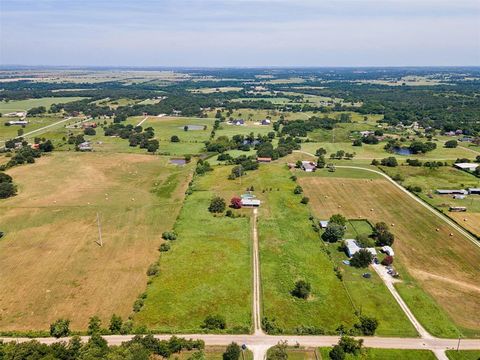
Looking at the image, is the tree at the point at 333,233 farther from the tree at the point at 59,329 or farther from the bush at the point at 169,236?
the tree at the point at 59,329

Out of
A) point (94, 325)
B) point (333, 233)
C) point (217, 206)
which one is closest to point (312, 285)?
point (333, 233)

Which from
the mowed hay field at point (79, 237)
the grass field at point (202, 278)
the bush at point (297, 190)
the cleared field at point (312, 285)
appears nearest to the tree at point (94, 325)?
the mowed hay field at point (79, 237)

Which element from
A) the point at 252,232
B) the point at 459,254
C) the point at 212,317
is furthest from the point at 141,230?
the point at 459,254

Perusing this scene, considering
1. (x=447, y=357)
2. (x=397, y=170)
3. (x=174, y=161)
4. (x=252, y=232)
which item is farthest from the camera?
(x=174, y=161)

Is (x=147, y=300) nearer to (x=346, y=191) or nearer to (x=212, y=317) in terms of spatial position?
(x=212, y=317)

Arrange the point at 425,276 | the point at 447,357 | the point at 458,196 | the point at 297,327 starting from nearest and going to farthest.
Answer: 1. the point at 447,357
2. the point at 297,327
3. the point at 425,276
4. the point at 458,196

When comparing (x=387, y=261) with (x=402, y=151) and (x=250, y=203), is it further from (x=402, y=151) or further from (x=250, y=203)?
(x=402, y=151)

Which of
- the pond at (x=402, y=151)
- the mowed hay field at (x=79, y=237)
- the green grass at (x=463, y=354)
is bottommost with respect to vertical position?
the pond at (x=402, y=151)
